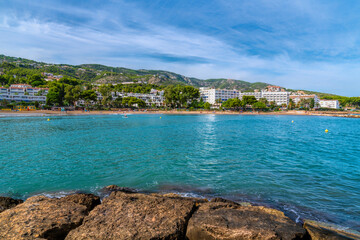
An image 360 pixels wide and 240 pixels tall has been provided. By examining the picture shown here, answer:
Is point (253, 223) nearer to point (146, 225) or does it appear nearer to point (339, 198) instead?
point (146, 225)

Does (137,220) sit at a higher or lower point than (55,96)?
lower

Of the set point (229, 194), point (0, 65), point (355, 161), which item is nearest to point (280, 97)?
point (355, 161)

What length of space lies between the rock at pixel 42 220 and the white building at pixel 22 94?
111333 millimetres

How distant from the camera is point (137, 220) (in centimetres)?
499

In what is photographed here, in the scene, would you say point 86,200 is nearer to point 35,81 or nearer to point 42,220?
Result: point 42,220

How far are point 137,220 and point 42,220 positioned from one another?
7.77ft

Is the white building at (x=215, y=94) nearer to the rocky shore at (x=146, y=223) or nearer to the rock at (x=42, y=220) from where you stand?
the rocky shore at (x=146, y=223)

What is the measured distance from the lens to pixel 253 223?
4.86 meters

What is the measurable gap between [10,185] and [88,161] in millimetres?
4687

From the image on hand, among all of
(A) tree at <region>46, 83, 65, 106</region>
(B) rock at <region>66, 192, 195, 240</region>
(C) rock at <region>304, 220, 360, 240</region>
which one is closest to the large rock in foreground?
(B) rock at <region>66, 192, 195, 240</region>

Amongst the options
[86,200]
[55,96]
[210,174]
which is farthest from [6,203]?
[55,96]

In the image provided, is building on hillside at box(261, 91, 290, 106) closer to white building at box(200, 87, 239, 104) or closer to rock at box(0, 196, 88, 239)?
white building at box(200, 87, 239, 104)

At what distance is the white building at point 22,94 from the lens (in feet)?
305

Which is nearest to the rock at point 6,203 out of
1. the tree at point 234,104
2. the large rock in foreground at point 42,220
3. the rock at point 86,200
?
the large rock in foreground at point 42,220
